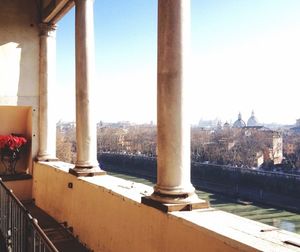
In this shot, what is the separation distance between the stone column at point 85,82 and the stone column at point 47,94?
3.85m

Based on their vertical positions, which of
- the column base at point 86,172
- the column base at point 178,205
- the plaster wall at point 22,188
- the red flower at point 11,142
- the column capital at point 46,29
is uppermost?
the column capital at point 46,29

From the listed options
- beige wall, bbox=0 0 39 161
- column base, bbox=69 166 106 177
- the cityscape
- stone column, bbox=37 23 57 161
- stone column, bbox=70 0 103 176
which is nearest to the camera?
column base, bbox=69 166 106 177

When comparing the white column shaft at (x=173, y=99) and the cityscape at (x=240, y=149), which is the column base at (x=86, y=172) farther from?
the cityscape at (x=240, y=149)

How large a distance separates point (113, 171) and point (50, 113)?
98.8 metres

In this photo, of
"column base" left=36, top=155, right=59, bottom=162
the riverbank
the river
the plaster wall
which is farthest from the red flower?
the riverbank

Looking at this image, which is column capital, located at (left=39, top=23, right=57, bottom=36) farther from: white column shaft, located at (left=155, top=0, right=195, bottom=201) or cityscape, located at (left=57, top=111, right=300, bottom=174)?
cityscape, located at (left=57, top=111, right=300, bottom=174)

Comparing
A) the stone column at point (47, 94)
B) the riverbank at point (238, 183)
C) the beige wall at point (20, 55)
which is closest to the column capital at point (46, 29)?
the stone column at point (47, 94)

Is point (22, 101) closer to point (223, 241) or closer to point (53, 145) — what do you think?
point (53, 145)

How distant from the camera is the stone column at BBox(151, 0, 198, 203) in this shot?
5895mm

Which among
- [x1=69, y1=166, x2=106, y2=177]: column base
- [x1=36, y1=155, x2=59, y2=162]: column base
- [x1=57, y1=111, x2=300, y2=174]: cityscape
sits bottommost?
[x1=57, y1=111, x2=300, y2=174]: cityscape

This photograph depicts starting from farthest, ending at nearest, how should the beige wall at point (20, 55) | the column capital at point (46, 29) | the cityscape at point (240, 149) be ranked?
the cityscape at point (240, 149)
the column capital at point (46, 29)
the beige wall at point (20, 55)

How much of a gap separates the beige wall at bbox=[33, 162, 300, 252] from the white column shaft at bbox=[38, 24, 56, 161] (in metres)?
1.95

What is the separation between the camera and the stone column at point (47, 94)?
42.8ft

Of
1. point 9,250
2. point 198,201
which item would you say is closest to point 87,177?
point 9,250
